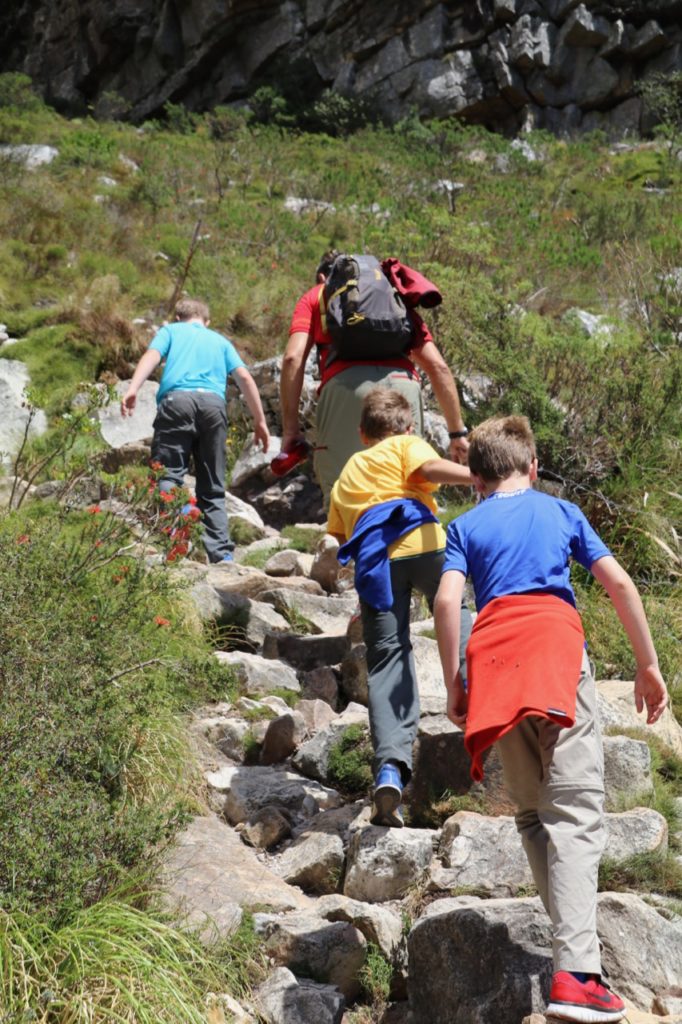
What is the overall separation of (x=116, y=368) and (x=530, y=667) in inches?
329

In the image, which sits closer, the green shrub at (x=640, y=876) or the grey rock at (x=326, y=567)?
the green shrub at (x=640, y=876)

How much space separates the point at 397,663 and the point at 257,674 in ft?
4.82

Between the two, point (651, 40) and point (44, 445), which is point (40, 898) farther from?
point (651, 40)

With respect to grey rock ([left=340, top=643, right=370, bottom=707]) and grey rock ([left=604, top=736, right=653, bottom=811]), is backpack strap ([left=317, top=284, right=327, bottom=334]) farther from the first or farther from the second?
grey rock ([left=604, top=736, right=653, bottom=811])

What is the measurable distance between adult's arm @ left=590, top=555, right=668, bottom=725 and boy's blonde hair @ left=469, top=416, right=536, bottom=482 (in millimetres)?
411

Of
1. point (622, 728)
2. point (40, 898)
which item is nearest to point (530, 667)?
point (40, 898)

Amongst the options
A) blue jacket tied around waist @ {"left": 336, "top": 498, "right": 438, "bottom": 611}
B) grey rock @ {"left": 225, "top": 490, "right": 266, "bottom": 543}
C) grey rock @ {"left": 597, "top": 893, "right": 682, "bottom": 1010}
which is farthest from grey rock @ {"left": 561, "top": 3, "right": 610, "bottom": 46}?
grey rock @ {"left": 597, "top": 893, "right": 682, "bottom": 1010}

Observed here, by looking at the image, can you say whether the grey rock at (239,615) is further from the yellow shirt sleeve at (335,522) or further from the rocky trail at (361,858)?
the yellow shirt sleeve at (335,522)

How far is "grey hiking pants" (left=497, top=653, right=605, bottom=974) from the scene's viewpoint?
2586 mm

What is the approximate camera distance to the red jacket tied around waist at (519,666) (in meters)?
2.75

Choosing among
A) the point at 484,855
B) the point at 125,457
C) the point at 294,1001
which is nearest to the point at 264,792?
the point at 484,855

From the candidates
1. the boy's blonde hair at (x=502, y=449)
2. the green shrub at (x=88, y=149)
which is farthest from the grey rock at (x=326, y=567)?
the green shrub at (x=88, y=149)

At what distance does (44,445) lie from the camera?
8711 mm

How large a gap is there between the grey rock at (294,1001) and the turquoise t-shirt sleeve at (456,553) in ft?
3.93
